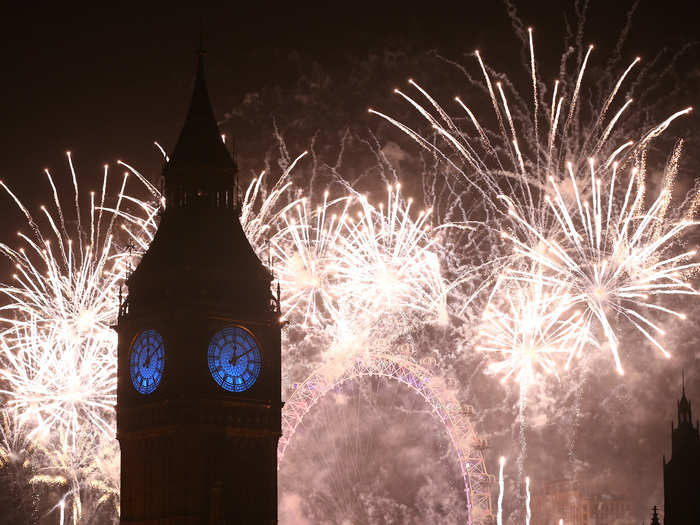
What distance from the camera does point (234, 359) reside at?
337ft

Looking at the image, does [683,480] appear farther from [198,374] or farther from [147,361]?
[147,361]

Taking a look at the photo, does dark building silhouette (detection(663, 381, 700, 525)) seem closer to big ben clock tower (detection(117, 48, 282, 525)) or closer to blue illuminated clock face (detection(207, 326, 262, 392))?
→ big ben clock tower (detection(117, 48, 282, 525))

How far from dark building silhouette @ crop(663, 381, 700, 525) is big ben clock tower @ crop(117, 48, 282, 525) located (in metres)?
34.0

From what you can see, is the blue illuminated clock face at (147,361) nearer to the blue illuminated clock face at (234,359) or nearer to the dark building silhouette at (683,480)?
the blue illuminated clock face at (234,359)

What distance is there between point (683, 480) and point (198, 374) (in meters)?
40.1

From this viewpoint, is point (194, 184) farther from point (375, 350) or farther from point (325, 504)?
point (325, 504)

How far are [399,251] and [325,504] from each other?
177 feet

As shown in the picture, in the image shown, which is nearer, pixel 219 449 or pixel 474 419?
pixel 219 449

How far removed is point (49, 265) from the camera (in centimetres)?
A: 12088

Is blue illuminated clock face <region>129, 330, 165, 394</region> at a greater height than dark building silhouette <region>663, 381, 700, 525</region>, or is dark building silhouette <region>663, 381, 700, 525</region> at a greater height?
blue illuminated clock face <region>129, 330, 165, 394</region>

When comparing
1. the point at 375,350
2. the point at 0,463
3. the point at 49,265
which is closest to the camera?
the point at 49,265

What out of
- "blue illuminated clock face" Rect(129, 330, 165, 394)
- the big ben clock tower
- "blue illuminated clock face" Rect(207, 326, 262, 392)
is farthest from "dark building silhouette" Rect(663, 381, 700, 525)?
"blue illuminated clock face" Rect(129, 330, 165, 394)

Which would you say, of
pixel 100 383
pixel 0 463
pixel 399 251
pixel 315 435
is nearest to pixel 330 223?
pixel 399 251

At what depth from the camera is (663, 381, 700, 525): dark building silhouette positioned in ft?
416
